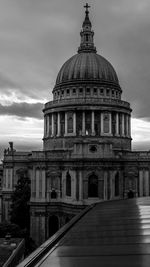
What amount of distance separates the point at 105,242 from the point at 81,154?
36.6 m

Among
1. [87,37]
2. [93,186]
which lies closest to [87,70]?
[87,37]

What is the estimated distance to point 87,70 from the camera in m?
62.6

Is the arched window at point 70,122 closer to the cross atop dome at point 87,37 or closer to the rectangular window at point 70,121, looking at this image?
the rectangular window at point 70,121

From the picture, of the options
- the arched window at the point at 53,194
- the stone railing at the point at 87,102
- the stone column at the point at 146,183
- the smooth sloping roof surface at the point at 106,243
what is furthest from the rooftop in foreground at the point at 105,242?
the stone railing at the point at 87,102

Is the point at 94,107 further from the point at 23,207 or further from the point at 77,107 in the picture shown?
the point at 23,207

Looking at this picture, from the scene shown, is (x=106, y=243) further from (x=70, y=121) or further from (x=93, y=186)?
(x=70, y=121)

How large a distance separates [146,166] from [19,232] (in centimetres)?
2024

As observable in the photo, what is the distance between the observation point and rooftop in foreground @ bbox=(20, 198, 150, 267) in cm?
1048

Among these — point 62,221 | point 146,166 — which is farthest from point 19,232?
point 146,166

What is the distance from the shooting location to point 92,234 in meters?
15.0

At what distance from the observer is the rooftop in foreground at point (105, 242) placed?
1048cm

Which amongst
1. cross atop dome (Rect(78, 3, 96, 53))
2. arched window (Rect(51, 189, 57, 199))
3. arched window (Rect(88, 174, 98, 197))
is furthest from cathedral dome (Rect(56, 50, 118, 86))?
arched window (Rect(51, 189, 57, 199))

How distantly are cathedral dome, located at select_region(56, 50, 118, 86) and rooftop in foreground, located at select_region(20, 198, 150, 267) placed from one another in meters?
44.3

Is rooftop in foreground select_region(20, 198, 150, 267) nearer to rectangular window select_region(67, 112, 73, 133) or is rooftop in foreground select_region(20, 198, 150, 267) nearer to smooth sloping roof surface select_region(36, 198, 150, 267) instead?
smooth sloping roof surface select_region(36, 198, 150, 267)
